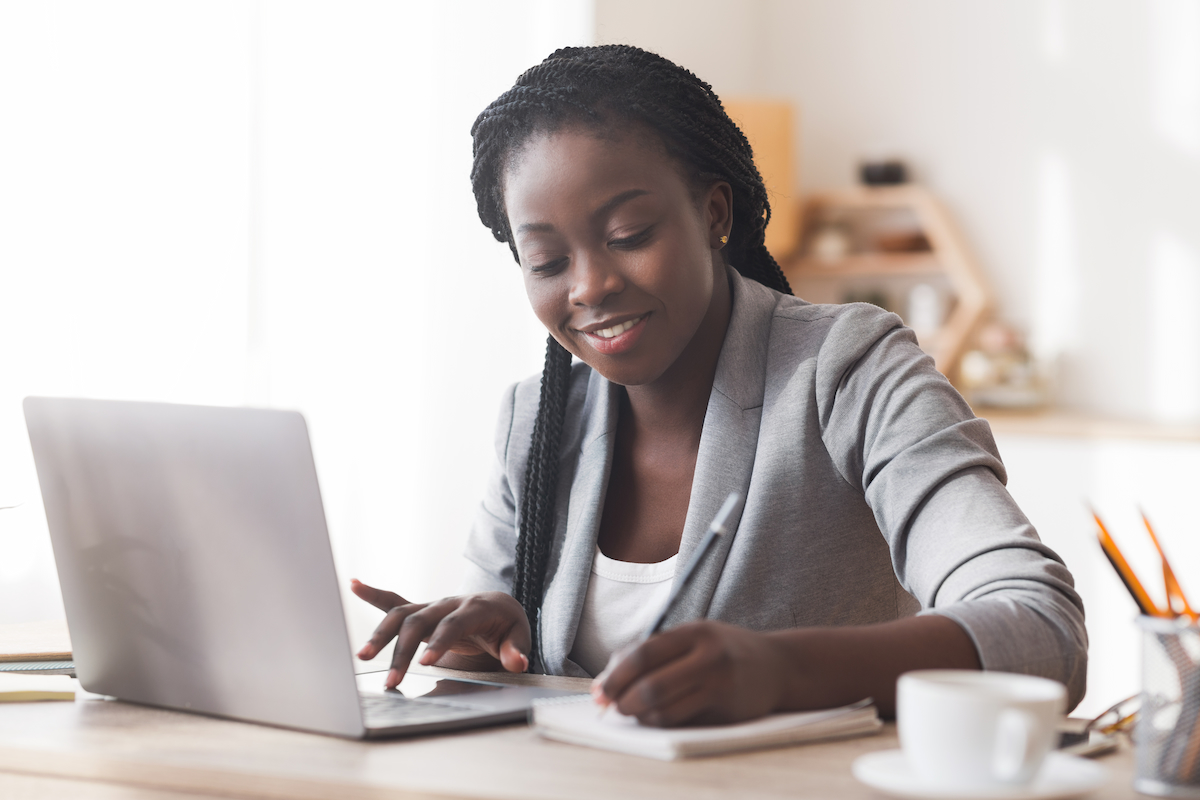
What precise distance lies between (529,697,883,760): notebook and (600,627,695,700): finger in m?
0.03

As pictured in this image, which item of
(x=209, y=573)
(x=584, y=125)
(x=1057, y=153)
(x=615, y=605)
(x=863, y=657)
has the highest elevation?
(x=584, y=125)

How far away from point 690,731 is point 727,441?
1.70 ft

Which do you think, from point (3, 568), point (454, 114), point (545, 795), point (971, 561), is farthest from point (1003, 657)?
point (454, 114)

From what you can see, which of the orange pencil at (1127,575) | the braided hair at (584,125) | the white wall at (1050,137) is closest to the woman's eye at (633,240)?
the braided hair at (584,125)

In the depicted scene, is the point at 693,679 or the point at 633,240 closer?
the point at 693,679

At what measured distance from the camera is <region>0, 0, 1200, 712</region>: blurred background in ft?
7.04

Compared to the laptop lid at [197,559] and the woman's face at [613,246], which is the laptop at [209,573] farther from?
the woman's face at [613,246]

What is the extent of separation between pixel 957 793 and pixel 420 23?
8.20 ft

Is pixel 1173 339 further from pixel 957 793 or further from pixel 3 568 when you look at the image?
pixel 957 793

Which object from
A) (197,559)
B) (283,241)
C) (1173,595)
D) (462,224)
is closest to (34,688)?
(197,559)

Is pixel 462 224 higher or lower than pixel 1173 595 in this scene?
higher

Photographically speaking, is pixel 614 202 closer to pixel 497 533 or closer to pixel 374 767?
pixel 497 533

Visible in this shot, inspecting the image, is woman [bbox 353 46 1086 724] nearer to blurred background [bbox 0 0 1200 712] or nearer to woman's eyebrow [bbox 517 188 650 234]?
woman's eyebrow [bbox 517 188 650 234]

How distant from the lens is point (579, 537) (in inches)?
52.5
